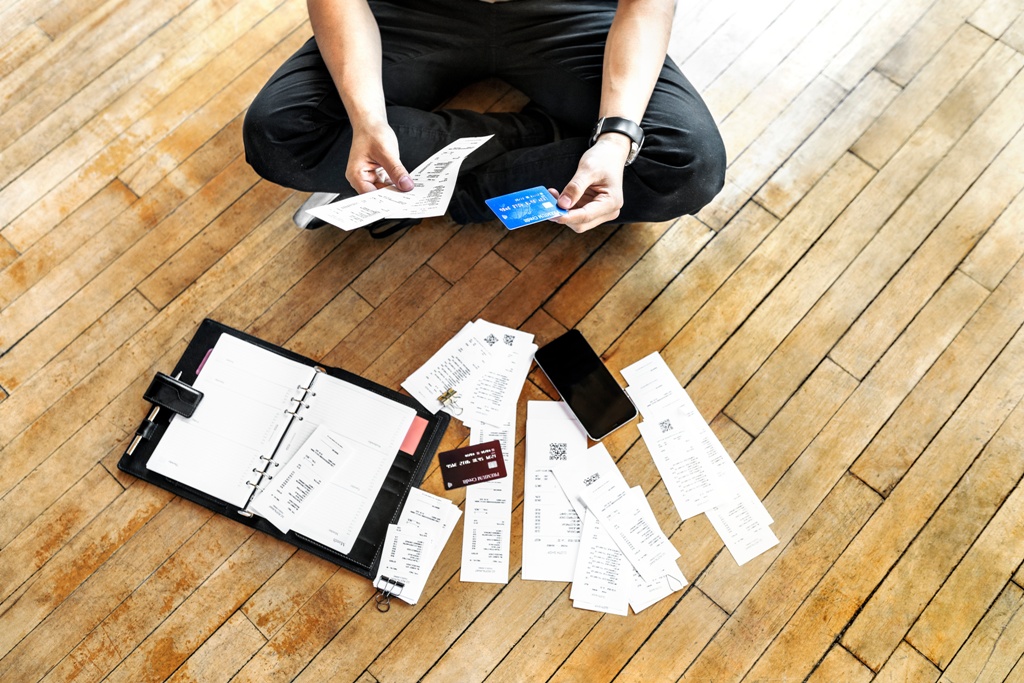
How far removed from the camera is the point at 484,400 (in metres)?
2.17

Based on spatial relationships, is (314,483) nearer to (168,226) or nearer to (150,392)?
(150,392)

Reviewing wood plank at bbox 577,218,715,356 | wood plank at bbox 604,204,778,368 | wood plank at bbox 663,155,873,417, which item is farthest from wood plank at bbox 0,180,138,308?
wood plank at bbox 663,155,873,417

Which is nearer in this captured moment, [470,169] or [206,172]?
[470,169]

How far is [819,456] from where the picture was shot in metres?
2.15

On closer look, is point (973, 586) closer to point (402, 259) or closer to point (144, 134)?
point (402, 259)

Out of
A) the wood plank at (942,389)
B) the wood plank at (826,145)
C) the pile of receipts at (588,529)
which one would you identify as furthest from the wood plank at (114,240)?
the wood plank at (942,389)

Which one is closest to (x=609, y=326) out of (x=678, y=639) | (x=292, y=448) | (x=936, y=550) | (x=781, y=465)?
(x=781, y=465)

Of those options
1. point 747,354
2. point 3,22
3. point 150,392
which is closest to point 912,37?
point 747,354

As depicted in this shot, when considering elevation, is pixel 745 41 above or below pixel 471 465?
Result: above

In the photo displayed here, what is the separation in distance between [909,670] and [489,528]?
1.25m

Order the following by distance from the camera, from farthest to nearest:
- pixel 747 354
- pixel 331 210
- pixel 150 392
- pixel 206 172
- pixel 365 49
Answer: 1. pixel 206 172
2. pixel 747 354
3. pixel 150 392
4. pixel 365 49
5. pixel 331 210

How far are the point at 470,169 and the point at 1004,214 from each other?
5.87 ft

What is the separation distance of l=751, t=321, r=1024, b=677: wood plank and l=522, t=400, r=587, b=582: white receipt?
0.63 metres

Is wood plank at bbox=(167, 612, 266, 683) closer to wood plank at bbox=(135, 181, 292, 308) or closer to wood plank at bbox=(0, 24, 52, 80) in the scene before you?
wood plank at bbox=(135, 181, 292, 308)
